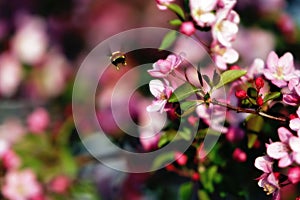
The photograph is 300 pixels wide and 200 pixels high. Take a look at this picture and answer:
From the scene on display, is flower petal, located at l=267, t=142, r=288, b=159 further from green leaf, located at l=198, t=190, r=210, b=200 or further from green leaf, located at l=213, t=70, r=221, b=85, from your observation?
green leaf, located at l=198, t=190, r=210, b=200

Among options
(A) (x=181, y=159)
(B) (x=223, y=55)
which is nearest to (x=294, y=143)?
(B) (x=223, y=55)

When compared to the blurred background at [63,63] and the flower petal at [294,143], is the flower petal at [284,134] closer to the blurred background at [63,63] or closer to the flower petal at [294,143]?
the flower petal at [294,143]

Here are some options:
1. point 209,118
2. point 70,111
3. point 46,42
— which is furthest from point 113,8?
point 209,118

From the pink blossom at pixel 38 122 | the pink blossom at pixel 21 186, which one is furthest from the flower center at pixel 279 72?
the pink blossom at pixel 38 122

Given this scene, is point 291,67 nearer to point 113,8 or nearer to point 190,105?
point 190,105

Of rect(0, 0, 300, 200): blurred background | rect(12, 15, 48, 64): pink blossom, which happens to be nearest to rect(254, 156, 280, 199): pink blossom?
rect(0, 0, 300, 200): blurred background
